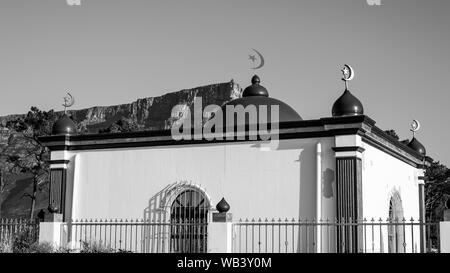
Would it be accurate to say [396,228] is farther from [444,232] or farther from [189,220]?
[189,220]

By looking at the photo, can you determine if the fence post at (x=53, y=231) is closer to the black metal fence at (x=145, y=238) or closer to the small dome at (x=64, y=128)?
the black metal fence at (x=145, y=238)

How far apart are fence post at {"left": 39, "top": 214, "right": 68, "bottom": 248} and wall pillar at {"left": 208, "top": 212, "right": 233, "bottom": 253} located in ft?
15.6

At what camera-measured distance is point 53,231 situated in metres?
16.6

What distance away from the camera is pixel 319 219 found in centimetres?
1553

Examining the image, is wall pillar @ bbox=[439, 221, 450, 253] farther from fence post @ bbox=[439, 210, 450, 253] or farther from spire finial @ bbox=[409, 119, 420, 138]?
spire finial @ bbox=[409, 119, 420, 138]

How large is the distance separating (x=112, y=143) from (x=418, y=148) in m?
11.5

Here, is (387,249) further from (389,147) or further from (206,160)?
(206,160)

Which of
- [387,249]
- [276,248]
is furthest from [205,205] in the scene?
[387,249]

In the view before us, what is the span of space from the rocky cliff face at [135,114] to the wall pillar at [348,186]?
72291 millimetres

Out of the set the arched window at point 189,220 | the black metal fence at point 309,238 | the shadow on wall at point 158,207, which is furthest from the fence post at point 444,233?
the shadow on wall at point 158,207

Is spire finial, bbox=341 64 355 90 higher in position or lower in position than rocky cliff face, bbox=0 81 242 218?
lower

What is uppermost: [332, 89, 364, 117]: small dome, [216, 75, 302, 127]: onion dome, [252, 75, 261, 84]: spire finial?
[252, 75, 261, 84]: spire finial

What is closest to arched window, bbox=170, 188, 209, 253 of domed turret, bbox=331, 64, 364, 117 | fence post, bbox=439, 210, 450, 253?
domed turret, bbox=331, 64, 364, 117

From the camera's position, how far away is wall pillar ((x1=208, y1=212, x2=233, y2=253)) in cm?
1407
